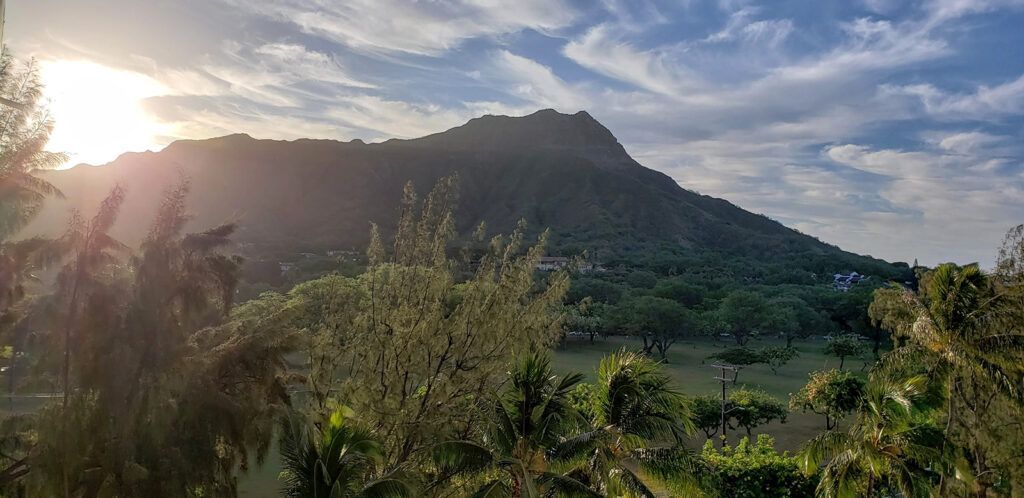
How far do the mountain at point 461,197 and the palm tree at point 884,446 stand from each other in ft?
316

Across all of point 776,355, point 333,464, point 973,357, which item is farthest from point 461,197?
point 333,464

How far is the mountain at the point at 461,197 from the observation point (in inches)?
5002

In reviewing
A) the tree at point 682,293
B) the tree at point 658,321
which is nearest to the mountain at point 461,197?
the tree at point 682,293

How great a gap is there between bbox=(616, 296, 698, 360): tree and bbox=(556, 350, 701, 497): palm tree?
3853 cm

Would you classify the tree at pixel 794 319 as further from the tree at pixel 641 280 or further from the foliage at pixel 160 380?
the foliage at pixel 160 380

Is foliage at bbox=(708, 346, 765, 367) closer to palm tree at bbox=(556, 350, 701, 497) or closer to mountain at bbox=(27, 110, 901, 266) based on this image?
palm tree at bbox=(556, 350, 701, 497)

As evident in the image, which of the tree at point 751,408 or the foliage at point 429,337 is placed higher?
the foliage at point 429,337

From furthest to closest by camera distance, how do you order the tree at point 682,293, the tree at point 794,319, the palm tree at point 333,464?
1. the tree at point 682,293
2. the tree at point 794,319
3. the palm tree at point 333,464

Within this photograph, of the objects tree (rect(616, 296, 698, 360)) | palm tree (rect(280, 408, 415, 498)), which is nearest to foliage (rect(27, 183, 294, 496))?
palm tree (rect(280, 408, 415, 498))

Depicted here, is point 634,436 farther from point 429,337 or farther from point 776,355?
point 776,355

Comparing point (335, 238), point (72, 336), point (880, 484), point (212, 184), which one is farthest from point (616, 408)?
point (212, 184)

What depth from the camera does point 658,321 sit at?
48.1 metres

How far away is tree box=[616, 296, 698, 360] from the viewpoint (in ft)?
158

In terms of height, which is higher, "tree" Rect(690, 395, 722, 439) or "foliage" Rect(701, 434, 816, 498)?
"foliage" Rect(701, 434, 816, 498)
